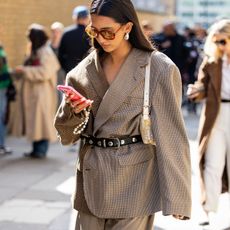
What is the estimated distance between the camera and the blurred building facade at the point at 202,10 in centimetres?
3778

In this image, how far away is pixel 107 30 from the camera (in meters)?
3.83

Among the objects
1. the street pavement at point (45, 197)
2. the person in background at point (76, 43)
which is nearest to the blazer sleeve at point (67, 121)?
the street pavement at point (45, 197)

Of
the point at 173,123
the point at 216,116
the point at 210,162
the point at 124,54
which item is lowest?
the point at 210,162

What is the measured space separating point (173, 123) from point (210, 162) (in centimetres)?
279

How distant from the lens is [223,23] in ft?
21.5

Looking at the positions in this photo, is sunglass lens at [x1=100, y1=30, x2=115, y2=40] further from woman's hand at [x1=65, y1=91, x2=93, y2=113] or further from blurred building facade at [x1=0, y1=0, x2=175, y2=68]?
blurred building facade at [x1=0, y1=0, x2=175, y2=68]

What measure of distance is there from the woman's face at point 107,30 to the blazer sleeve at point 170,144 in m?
0.28

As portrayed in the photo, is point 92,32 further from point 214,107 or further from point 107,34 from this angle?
point 214,107

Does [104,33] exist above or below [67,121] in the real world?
above

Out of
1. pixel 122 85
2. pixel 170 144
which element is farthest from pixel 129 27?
pixel 170 144

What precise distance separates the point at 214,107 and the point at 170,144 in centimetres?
264

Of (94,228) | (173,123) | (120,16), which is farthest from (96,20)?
(94,228)

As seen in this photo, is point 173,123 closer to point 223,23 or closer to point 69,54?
point 223,23

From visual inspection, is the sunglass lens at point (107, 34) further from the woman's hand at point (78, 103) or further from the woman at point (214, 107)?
the woman at point (214, 107)
